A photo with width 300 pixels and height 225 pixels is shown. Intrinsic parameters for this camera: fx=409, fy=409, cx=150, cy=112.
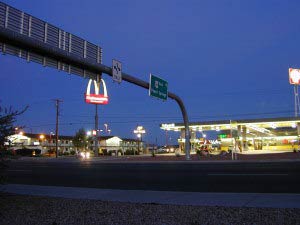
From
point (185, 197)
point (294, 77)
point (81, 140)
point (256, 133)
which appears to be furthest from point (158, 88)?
point (81, 140)

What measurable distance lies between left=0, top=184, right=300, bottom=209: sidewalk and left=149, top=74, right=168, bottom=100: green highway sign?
18408 mm

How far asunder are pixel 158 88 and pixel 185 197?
21.9 m

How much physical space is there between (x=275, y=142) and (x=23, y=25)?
72877 mm

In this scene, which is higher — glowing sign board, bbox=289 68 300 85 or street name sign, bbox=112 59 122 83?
glowing sign board, bbox=289 68 300 85

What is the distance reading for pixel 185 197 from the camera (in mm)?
10938

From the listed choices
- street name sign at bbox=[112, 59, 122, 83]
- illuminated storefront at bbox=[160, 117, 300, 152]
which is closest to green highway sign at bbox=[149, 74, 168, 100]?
street name sign at bbox=[112, 59, 122, 83]

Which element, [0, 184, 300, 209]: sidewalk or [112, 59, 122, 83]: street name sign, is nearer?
[0, 184, 300, 209]: sidewalk

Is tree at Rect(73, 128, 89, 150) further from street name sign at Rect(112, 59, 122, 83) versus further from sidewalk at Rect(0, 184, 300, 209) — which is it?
sidewalk at Rect(0, 184, 300, 209)

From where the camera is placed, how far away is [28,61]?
1897cm

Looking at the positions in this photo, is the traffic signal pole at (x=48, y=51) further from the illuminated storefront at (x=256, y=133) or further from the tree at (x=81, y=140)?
the tree at (x=81, y=140)

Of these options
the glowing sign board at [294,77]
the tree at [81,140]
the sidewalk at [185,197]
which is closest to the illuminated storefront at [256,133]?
the glowing sign board at [294,77]

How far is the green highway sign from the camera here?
31094mm

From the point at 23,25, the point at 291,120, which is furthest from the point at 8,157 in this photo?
the point at 291,120

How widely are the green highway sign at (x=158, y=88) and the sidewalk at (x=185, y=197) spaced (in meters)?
18.4
